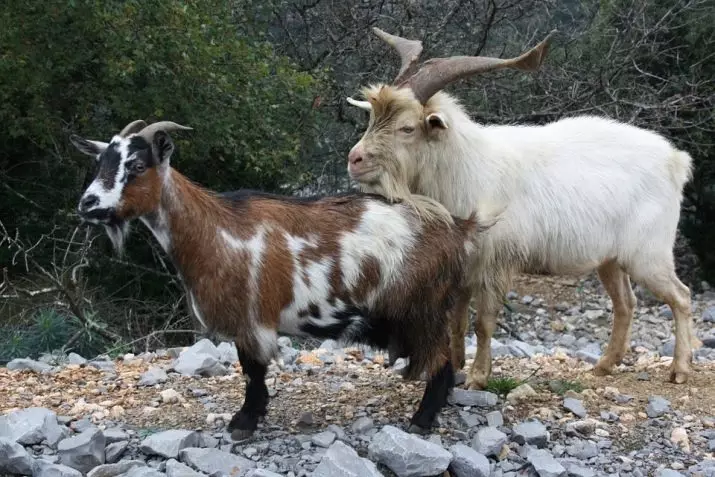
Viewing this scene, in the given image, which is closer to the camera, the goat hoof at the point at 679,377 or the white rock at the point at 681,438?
the white rock at the point at 681,438

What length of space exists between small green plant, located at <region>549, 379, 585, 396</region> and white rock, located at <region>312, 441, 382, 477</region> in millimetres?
1946

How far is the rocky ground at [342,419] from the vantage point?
4.85 meters

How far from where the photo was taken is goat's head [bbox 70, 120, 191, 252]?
15.2 feet

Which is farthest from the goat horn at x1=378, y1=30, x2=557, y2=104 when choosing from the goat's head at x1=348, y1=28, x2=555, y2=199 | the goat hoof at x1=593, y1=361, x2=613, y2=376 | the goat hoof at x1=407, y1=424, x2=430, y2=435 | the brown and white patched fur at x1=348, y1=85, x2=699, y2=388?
the goat hoof at x1=593, y1=361, x2=613, y2=376

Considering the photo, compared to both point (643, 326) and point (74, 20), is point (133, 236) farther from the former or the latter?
point (643, 326)

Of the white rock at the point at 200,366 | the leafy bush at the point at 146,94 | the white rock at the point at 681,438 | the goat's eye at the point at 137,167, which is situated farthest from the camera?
the leafy bush at the point at 146,94

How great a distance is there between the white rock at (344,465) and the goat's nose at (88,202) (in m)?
1.61

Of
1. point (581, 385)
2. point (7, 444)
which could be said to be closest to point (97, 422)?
point (7, 444)

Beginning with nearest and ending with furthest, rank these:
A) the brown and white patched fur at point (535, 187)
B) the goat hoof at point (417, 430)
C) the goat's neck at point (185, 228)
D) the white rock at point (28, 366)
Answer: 1. the goat's neck at point (185, 228)
2. the goat hoof at point (417, 430)
3. the brown and white patched fur at point (535, 187)
4. the white rock at point (28, 366)

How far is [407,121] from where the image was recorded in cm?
579

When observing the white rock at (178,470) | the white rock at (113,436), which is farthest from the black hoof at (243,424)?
the white rock at (113,436)

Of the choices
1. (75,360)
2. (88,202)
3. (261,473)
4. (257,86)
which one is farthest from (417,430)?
(257,86)

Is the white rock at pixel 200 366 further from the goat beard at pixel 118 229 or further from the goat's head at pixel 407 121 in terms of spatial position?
the goat beard at pixel 118 229

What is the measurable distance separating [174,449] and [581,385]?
2962 mm
